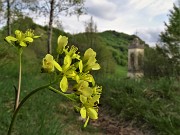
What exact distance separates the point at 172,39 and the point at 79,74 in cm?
4242

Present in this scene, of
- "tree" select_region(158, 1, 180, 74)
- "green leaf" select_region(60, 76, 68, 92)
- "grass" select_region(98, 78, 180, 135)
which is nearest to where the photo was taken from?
"green leaf" select_region(60, 76, 68, 92)

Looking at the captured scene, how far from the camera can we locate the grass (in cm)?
563

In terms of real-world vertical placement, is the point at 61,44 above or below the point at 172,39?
below

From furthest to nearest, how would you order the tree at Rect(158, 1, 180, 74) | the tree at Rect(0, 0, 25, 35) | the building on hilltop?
the building on hilltop → the tree at Rect(158, 1, 180, 74) → the tree at Rect(0, 0, 25, 35)

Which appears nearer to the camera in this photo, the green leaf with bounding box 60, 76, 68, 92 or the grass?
the green leaf with bounding box 60, 76, 68, 92

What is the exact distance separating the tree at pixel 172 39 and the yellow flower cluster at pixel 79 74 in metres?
37.7

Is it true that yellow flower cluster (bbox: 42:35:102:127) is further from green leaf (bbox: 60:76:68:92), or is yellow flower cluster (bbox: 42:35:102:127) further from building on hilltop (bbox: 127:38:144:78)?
building on hilltop (bbox: 127:38:144:78)

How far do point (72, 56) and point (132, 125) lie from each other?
4928 millimetres

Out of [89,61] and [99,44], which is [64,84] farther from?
[99,44]

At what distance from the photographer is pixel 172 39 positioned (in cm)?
4253

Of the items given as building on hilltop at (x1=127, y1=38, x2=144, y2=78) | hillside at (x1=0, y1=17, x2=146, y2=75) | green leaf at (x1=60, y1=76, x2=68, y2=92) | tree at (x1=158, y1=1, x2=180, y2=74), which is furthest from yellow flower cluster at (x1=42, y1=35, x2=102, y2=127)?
building on hilltop at (x1=127, y1=38, x2=144, y2=78)

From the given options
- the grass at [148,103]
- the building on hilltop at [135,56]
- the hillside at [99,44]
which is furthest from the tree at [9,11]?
the building on hilltop at [135,56]

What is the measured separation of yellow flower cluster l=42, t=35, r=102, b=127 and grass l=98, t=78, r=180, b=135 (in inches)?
158

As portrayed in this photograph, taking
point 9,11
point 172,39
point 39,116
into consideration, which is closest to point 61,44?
point 39,116
